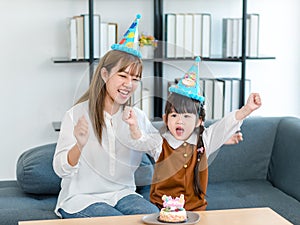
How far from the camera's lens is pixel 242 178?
3199mm

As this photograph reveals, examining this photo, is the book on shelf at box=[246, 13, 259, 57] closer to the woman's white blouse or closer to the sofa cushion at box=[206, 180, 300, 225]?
the sofa cushion at box=[206, 180, 300, 225]

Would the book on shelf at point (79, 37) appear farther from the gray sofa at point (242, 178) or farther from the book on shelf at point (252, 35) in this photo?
the book on shelf at point (252, 35)

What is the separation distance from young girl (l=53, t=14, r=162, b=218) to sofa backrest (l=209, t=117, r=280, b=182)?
0.82 m

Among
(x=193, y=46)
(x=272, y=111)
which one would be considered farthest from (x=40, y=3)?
(x=272, y=111)

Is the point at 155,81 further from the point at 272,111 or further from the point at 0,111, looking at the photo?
the point at 272,111

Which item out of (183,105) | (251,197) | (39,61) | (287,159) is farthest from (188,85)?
(39,61)

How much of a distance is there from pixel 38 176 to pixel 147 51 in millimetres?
981

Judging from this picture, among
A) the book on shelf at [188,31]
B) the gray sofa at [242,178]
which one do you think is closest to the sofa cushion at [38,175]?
the gray sofa at [242,178]

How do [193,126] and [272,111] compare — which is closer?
[193,126]

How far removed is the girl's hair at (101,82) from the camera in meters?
2.01

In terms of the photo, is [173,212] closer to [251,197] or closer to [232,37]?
[251,197]

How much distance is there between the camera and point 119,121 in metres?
2.13

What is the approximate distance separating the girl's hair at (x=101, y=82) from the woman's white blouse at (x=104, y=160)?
0.02 metres

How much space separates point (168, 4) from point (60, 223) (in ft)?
7.97
